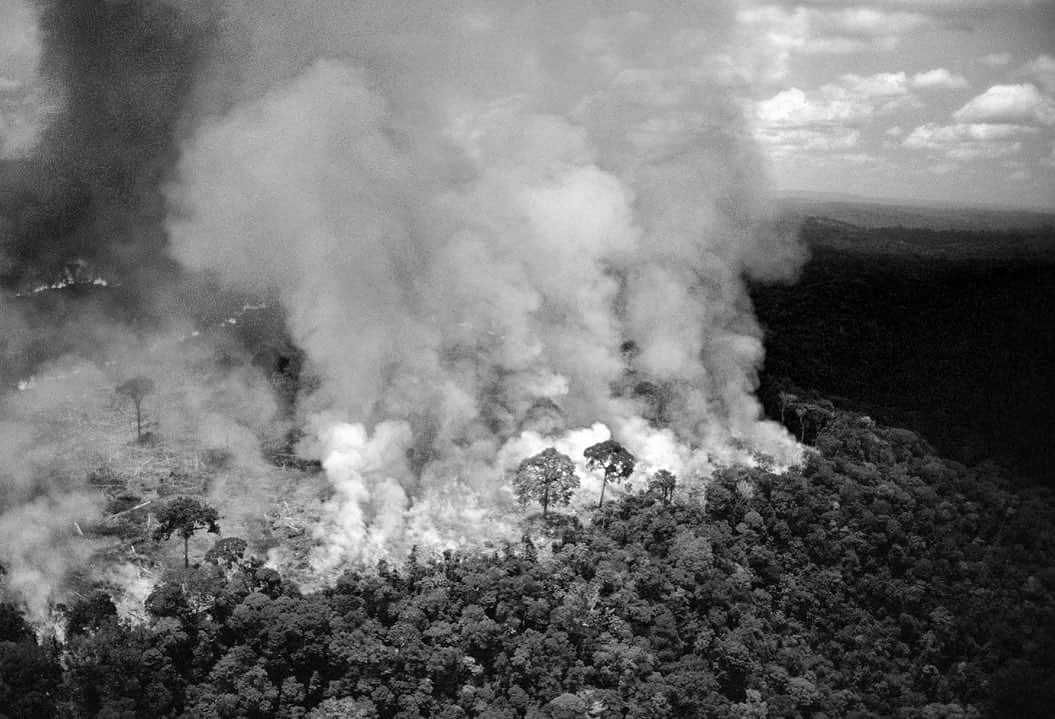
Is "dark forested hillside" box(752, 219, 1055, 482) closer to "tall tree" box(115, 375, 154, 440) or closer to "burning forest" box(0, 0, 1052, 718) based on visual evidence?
"burning forest" box(0, 0, 1052, 718)

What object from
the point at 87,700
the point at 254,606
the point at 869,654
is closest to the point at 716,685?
the point at 869,654

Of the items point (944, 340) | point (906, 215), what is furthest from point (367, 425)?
point (906, 215)

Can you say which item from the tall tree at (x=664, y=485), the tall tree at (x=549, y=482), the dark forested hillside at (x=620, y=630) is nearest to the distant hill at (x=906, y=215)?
the dark forested hillside at (x=620, y=630)

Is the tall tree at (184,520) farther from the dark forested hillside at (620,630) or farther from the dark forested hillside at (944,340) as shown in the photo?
the dark forested hillside at (944,340)

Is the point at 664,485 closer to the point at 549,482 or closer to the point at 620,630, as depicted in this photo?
the point at 549,482

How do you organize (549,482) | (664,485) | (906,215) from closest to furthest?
(549,482)
(664,485)
(906,215)
